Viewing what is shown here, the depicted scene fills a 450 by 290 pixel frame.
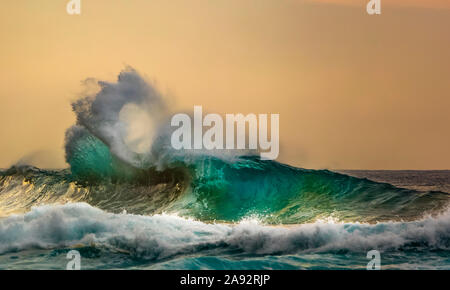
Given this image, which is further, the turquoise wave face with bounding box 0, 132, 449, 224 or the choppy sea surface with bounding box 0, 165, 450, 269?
the turquoise wave face with bounding box 0, 132, 449, 224

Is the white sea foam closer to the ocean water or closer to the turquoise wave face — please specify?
the ocean water

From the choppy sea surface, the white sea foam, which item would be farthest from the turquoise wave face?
the white sea foam

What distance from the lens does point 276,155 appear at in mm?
14820

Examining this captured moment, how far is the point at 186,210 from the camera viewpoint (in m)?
12.8

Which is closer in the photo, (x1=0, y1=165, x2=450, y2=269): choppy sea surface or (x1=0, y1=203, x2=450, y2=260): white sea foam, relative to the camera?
(x1=0, y1=165, x2=450, y2=269): choppy sea surface

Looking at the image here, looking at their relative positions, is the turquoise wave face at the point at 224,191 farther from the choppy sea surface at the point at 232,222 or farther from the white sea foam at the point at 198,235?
the white sea foam at the point at 198,235

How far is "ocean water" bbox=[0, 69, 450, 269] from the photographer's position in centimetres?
885

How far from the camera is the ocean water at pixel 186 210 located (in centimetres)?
885

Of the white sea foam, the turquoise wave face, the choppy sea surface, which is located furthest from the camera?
the turquoise wave face

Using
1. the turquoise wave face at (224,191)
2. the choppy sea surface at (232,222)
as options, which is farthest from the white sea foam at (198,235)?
the turquoise wave face at (224,191)

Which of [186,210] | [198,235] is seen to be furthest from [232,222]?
[198,235]

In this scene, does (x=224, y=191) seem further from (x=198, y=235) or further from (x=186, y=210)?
(x=198, y=235)

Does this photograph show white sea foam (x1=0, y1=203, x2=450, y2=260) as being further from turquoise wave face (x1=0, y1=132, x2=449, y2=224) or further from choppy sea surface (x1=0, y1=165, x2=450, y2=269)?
turquoise wave face (x1=0, y1=132, x2=449, y2=224)

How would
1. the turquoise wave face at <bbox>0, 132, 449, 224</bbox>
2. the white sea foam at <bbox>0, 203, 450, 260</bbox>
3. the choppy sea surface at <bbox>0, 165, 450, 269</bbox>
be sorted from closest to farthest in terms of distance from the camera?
the choppy sea surface at <bbox>0, 165, 450, 269</bbox> < the white sea foam at <bbox>0, 203, 450, 260</bbox> < the turquoise wave face at <bbox>0, 132, 449, 224</bbox>
